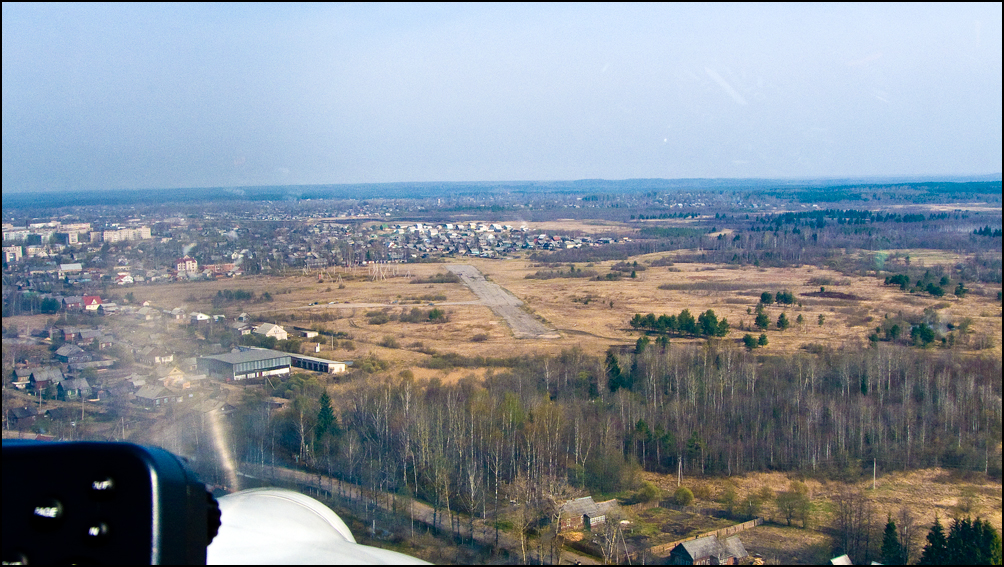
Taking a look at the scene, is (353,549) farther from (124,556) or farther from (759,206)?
(759,206)

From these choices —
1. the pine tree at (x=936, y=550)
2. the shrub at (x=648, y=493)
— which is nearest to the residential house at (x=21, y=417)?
the shrub at (x=648, y=493)

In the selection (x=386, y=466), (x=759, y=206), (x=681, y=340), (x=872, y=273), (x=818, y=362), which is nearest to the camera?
(x=386, y=466)

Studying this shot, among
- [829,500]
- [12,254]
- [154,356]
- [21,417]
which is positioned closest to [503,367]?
[154,356]

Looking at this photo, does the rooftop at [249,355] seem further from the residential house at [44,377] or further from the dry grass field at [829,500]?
the dry grass field at [829,500]

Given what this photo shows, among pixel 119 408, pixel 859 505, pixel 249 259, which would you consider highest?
pixel 249 259

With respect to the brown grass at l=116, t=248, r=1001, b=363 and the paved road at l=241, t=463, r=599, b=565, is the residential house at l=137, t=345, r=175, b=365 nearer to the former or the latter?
the brown grass at l=116, t=248, r=1001, b=363

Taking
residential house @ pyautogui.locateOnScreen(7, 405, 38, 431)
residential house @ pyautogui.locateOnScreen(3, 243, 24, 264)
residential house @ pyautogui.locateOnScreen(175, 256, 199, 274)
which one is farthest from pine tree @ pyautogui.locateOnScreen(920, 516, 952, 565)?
residential house @ pyautogui.locateOnScreen(175, 256, 199, 274)

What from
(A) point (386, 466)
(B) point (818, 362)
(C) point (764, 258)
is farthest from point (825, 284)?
(A) point (386, 466)

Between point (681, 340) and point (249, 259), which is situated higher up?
point (249, 259)
